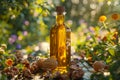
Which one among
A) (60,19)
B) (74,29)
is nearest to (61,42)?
(60,19)

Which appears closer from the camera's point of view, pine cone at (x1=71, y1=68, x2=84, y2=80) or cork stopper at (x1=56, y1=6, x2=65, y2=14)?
pine cone at (x1=71, y1=68, x2=84, y2=80)

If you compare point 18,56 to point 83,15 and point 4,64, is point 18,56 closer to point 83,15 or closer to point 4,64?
point 4,64

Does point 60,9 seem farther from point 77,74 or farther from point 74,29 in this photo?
point 74,29

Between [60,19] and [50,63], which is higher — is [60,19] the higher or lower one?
the higher one

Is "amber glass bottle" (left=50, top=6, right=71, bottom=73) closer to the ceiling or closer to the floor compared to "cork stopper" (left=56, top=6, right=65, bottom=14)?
closer to the floor

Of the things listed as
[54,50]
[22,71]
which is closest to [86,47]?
[54,50]

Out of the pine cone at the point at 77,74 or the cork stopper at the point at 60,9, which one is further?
the cork stopper at the point at 60,9

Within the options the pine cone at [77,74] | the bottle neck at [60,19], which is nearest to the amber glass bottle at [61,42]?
the bottle neck at [60,19]

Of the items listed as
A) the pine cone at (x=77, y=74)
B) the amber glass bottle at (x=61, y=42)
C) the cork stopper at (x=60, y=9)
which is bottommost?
the pine cone at (x=77, y=74)

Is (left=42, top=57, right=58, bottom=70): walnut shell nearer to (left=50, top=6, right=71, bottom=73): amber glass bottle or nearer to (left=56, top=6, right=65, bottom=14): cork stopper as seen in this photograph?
(left=50, top=6, right=71, bottom=73): amber glass bottle

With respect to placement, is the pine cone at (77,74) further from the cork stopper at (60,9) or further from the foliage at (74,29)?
the cork stopper at (60,9)

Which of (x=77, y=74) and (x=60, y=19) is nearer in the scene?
(x=77, y=74)

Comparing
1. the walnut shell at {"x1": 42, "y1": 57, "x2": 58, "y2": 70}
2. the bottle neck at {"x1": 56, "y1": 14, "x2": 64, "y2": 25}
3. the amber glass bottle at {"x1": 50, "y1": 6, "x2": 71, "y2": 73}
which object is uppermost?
the bottle neck at {"x1": 56, "y1": 14, "x2": 64, "y2": 25}

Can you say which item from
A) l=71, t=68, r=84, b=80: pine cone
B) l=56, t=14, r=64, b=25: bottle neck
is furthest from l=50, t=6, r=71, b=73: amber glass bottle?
l=71, t=68, r=84, b=80: pine cone
